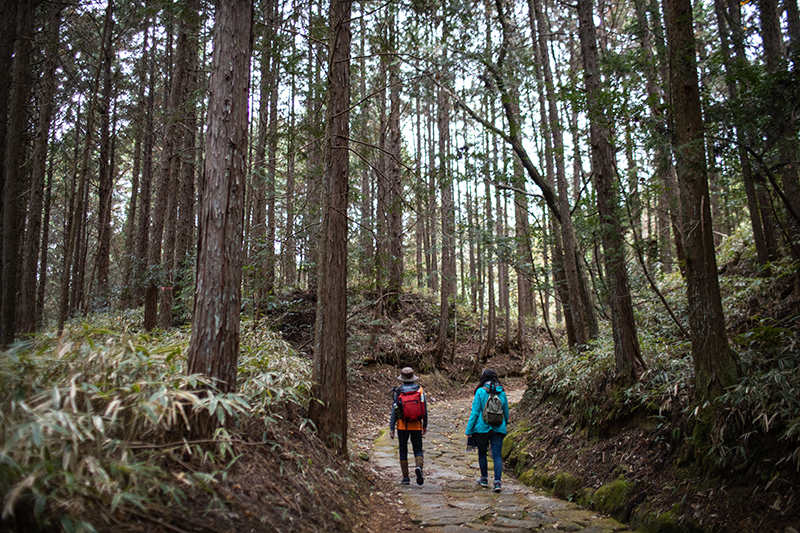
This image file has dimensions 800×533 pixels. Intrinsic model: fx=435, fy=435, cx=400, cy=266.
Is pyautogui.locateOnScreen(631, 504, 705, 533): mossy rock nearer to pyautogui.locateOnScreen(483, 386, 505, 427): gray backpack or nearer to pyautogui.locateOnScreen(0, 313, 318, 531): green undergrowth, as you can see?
pyautogui.locateOnScreen(483, 386, 505, 427): gray backpack

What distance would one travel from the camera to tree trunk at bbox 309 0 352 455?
5.80m

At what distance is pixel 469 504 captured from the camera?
5.48 meters

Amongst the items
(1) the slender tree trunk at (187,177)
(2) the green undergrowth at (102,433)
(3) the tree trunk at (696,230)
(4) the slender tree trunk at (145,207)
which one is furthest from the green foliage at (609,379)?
(4) the slender tree trunk at (145,207)

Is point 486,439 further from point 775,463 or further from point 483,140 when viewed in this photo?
point 483,140

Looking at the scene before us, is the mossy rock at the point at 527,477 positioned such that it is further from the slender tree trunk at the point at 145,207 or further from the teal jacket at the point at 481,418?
the slender tree trunk at the point at 145,207

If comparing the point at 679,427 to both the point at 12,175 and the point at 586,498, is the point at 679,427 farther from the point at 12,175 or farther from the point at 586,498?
the point at 12,175

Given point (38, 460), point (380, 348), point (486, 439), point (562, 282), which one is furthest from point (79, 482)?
point (380, 348)

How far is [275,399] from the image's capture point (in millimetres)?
5094

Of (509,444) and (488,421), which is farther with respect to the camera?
(509,444)

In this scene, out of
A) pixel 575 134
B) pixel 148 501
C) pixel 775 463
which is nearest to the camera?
pixel 148 501

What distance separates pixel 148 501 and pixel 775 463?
5.12m

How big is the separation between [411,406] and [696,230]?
4.44 meters

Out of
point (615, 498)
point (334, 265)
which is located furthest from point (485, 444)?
point (334, 265)

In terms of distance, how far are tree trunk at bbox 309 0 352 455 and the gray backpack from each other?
211 centimetres
